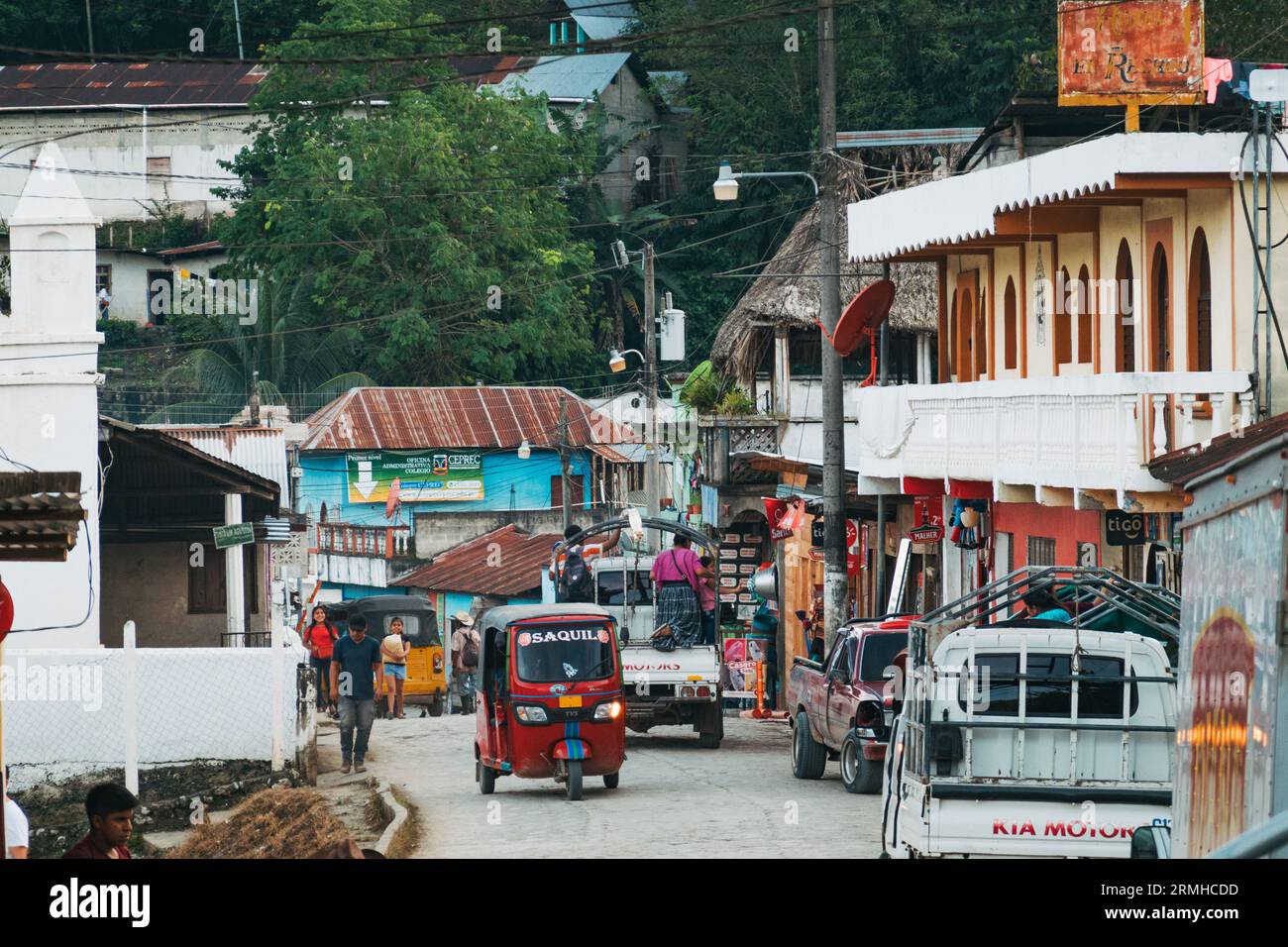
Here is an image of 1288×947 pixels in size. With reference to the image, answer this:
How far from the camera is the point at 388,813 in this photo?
17.2 meters

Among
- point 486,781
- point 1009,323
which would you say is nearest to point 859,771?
point 486,781

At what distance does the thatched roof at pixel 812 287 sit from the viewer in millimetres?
32031

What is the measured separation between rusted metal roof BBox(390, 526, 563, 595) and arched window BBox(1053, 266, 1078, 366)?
2541cm

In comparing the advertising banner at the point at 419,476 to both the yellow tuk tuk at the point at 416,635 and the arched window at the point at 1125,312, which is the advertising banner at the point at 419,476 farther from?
the arched window at the point at 1125,312

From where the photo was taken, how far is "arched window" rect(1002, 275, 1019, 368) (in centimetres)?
2584

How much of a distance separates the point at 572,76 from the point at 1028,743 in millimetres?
61172

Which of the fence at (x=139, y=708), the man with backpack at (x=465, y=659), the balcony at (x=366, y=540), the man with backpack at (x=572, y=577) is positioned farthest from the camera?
the balcony at (x=366, y=540)

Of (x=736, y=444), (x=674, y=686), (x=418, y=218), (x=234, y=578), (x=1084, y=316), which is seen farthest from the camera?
(x=418, y=218)

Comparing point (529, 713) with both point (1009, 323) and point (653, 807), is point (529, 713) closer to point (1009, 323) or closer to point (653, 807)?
point (653, 807)

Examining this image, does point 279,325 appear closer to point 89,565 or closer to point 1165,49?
point 89,565

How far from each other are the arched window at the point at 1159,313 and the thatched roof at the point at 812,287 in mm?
10020

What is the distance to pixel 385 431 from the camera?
5334 cm

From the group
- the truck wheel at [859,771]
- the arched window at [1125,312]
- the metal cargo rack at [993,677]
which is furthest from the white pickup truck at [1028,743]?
the arched window at [1125,312]
